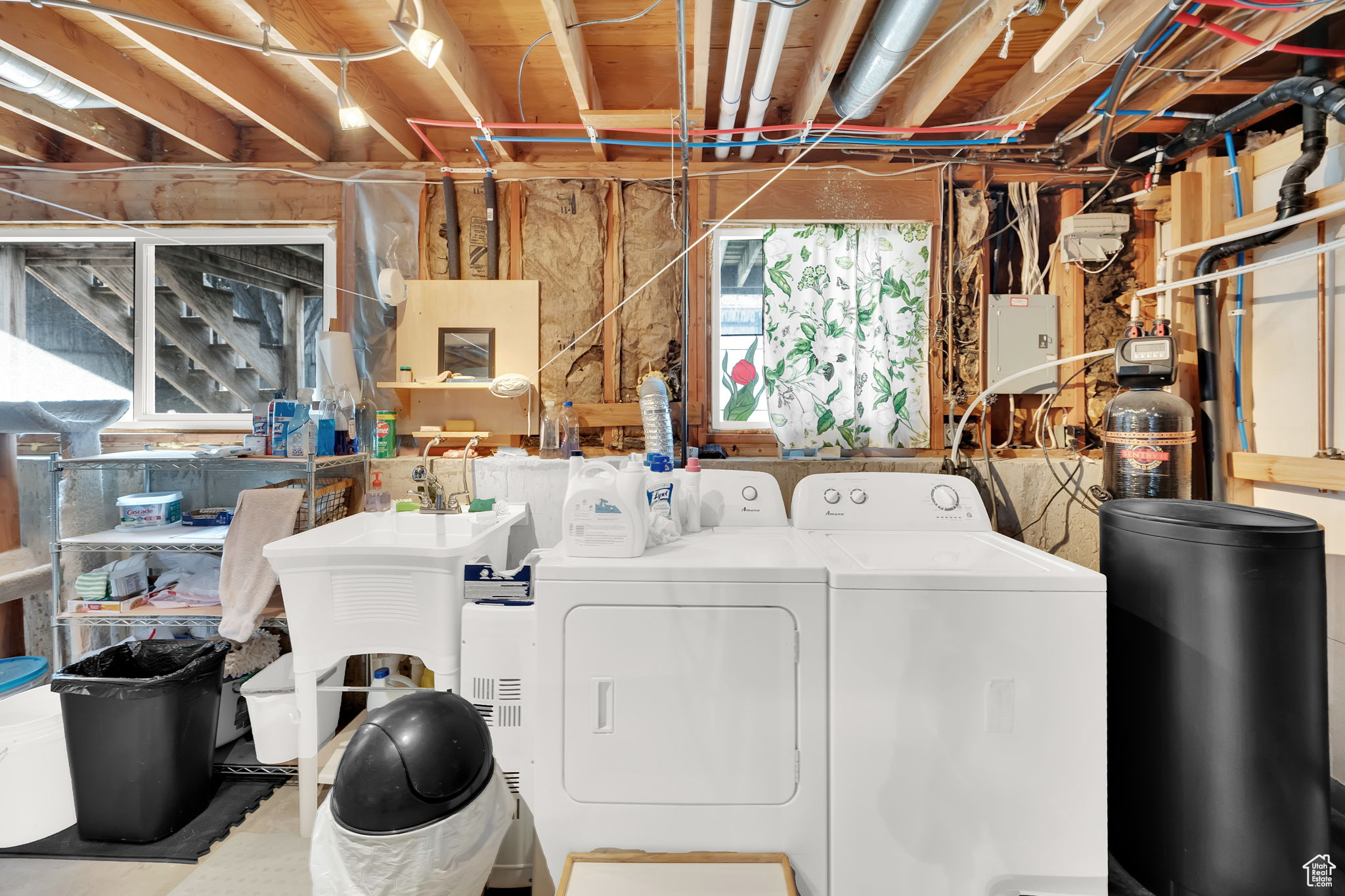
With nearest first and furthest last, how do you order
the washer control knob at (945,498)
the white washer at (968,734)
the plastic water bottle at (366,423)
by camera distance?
the white washer at (968,734) → the washer control knob at (945,498) → the plastic water bottle at (366,423)

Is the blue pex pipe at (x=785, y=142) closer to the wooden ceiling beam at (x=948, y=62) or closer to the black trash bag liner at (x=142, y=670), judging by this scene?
the wooden ceiling beam at (x=948, y=62)

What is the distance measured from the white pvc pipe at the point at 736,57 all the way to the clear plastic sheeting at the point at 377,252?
144 centimetres

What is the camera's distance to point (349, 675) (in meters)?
2.66

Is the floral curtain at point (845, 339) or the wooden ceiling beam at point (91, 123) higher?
the wooden ceiling beam at point (91, 123)

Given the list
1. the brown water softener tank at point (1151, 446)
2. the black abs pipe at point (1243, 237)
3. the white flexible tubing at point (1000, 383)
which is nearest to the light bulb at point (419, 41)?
the white flexible tubing at point (1000, 383)

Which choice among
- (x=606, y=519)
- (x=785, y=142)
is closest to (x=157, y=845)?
(x=606, y=519)

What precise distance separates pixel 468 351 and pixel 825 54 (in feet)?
5.99

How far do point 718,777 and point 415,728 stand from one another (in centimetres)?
68

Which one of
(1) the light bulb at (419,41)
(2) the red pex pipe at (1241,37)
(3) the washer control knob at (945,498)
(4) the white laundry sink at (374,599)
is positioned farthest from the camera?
(3) the washer control knob at (945,498)

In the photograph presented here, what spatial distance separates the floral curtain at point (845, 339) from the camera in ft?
8.68

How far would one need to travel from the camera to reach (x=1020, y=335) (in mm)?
2699

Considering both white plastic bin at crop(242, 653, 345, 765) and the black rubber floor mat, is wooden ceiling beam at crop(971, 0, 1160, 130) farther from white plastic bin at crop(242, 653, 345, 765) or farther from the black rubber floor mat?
the black rubber floor mat

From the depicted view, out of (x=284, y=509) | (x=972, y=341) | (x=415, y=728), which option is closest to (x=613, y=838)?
(x=415, y=728)

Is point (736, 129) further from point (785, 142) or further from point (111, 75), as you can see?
point (111, 75)
